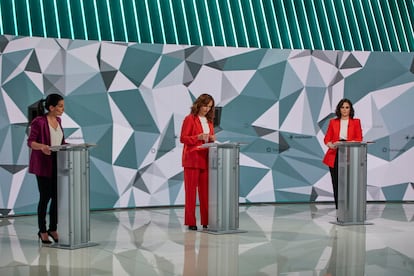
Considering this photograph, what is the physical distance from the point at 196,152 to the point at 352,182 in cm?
186

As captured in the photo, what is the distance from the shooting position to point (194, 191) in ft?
24.2

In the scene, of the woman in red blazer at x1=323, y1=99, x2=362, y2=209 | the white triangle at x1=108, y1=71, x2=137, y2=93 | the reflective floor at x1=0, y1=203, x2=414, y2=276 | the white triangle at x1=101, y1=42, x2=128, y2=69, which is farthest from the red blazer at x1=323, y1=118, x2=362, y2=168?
the white triangle at x1=101, y1=42, x2=128, y2=69

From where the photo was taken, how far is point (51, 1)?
31.6ft

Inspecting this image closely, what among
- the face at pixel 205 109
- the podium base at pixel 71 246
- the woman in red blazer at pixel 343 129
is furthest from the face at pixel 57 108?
the woman in red blazer at pixel 343 129

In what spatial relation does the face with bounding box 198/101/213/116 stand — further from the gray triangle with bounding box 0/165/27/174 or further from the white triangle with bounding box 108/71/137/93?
the gray triangle with bounding box 0/165/27/174

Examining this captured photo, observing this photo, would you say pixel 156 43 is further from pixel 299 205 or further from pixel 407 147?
pixel 407 147

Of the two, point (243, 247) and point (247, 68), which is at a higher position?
point (247, 68)

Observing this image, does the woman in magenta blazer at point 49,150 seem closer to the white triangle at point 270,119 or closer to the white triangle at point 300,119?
the white triangle at point 270,119

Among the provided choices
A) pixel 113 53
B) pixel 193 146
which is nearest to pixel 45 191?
pixel 193 146

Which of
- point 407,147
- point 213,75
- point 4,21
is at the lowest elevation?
point 407,147

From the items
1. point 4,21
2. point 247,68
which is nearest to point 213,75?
point 247,68

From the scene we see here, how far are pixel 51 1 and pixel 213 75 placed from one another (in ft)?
8.02

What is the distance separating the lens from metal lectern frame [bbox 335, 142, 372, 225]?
7.85m

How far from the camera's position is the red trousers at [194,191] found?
738cm
